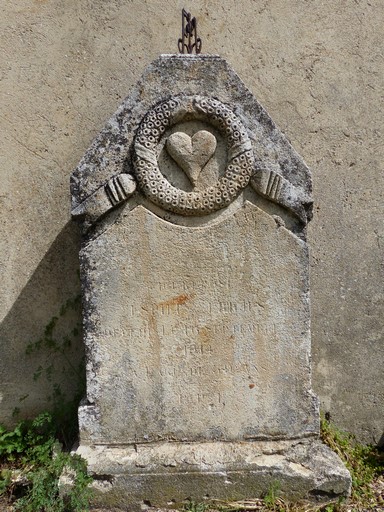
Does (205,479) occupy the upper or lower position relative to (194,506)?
upper

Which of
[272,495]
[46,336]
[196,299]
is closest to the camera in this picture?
[272,495]

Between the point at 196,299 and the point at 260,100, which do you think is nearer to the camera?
the point at 196,299

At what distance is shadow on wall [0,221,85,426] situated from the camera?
3.82 m

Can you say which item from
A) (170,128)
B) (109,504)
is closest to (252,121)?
(170,128)

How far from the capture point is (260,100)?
3902 mm

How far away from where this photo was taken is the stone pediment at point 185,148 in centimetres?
281

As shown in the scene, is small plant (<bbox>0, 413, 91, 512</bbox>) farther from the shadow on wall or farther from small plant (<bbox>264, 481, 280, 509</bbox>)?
small plant (<bbox>264, 481, 280, 509</bbox>)

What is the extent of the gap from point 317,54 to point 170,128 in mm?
1718

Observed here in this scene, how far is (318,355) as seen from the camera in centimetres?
391

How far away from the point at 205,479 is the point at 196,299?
3.19ft

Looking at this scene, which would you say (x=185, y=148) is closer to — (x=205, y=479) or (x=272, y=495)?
(x=205, y=479)

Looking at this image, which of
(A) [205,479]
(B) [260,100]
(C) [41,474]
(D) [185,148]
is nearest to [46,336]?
(C) [41,474]

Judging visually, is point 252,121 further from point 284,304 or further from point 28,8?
point 28,8

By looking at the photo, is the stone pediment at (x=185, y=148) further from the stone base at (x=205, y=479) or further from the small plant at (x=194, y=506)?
the small plant at (x=194, y=506)
